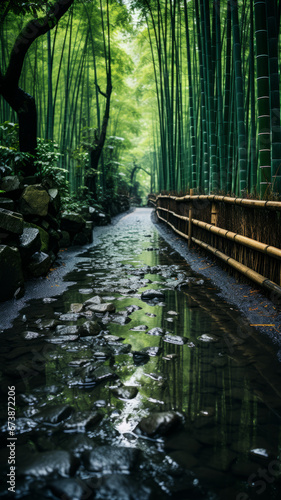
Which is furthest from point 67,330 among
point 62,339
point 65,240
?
point 65,240

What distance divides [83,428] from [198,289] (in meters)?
2.36

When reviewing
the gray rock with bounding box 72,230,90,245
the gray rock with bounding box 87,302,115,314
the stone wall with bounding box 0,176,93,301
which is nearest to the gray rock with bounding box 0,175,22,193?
the stone wall with bounding box 0,176,93,301

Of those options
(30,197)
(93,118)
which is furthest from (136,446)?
(93,118)

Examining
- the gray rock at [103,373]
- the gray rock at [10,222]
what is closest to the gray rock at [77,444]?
the gray rock at [103,373]

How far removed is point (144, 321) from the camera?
260 centimetres

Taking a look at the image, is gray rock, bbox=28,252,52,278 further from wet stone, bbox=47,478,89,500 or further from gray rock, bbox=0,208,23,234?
wet stone, bbox=47,478,89,500

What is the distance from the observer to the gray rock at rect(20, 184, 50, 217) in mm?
4059

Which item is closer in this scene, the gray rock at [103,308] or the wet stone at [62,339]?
the wet stone at [62,339]

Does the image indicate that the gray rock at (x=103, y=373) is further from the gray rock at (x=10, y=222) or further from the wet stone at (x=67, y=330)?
the gray rock at (x=10, y=222)

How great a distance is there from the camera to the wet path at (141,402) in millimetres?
1131

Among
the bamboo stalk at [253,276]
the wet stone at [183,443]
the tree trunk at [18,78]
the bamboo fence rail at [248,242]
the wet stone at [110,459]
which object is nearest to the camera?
the wet stone at [110,459]

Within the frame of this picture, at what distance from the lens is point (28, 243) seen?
340 centimetres

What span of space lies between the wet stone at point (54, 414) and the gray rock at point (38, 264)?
237 cm

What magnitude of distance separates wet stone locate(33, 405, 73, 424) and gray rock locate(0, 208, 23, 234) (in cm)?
194
